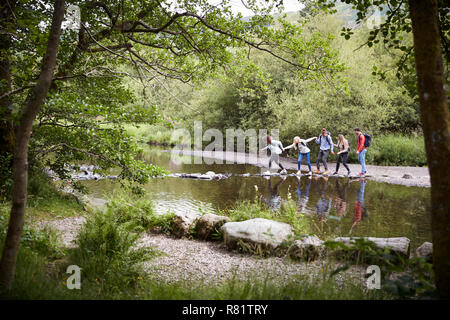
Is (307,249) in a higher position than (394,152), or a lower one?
lower

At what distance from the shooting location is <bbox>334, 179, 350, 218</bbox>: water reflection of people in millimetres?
9605

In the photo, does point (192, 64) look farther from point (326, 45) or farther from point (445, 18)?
point (445, 18)

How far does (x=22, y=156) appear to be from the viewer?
283 cm

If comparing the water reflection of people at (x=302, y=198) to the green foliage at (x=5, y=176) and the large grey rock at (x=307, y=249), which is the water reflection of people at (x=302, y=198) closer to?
the large grey rock at (x=307, y=249)

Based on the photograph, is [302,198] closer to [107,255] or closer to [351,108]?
[107,255]

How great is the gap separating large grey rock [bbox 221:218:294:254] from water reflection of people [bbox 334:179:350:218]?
3.51 metres

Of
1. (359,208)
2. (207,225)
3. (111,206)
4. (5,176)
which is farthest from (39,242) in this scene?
(359,208)

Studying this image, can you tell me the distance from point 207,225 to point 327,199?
6.06 metres

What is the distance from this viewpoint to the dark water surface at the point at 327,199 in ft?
25.6

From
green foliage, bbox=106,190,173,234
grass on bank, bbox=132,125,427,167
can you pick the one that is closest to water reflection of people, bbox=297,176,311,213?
green foliage, bbox=106,190,173,234

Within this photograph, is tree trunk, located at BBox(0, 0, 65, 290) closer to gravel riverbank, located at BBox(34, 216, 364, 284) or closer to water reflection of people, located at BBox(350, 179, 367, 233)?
gravel riverbank, located at BBox(34, 216, 364, 284)

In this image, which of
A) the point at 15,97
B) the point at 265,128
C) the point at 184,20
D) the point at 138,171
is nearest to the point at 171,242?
the point at 138,171

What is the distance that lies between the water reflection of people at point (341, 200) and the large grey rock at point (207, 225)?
3806 mm
